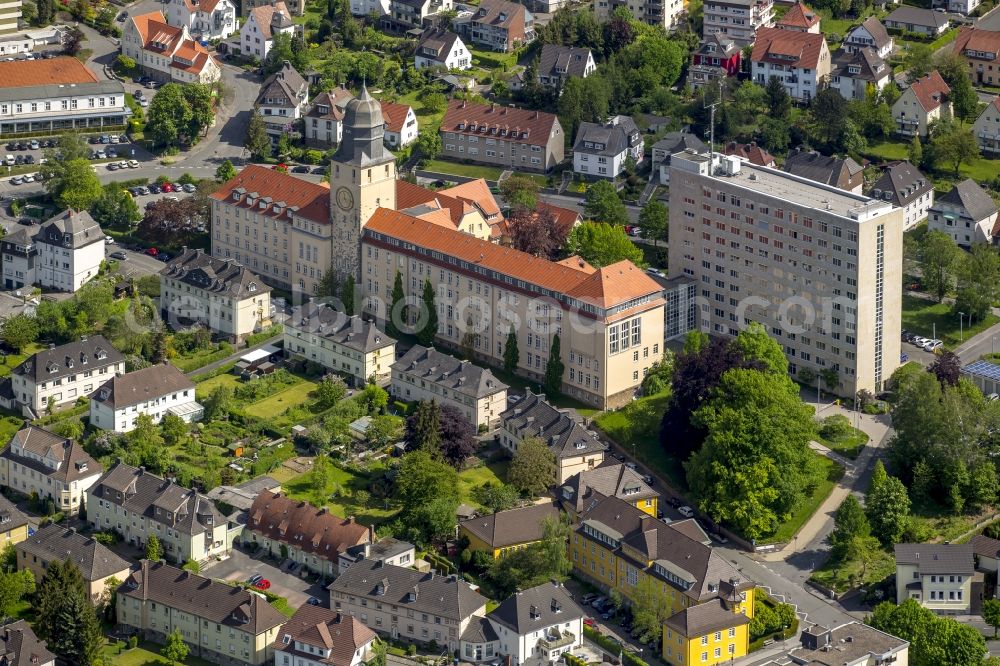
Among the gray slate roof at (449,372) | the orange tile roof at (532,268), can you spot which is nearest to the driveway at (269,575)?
the gray slate roof at (449,372)

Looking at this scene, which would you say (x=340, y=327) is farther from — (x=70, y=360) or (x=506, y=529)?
(x=506, y=529)

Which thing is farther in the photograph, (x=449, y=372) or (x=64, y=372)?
(x=64, y=372)

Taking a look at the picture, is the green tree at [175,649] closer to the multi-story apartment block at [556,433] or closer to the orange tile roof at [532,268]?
the multi-story apartment block at [556,433]

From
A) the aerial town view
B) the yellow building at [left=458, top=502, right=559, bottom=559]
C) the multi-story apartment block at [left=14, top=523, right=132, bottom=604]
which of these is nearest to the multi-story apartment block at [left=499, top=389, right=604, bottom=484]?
the aerial town view

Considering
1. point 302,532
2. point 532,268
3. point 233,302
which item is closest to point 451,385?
point 532,268

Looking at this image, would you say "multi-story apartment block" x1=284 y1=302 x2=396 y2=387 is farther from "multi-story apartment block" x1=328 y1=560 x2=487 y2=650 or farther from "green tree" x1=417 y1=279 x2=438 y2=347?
"multi-story apartment block" x1=328 y1=560 x2=487 y2=650

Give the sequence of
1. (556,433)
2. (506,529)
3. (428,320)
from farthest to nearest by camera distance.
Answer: (428,320) < (556,433) < (506,529)
